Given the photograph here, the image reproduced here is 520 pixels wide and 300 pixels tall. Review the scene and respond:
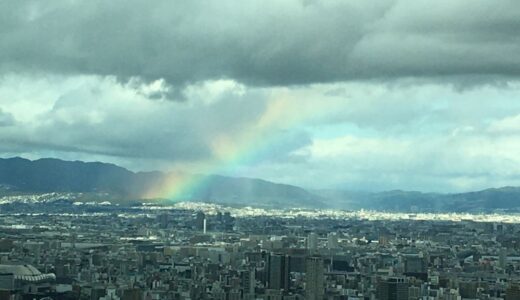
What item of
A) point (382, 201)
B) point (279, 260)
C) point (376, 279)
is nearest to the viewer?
point (376, 279)

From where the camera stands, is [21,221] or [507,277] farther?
[21,221]

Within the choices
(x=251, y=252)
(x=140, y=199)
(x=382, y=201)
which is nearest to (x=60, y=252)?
(x=251, y=252)

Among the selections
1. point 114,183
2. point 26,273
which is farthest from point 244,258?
point 114,183

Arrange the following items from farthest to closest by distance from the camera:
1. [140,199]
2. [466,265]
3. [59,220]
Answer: [140,199], [59,220], [466,265]

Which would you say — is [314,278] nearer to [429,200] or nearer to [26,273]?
[26,273]

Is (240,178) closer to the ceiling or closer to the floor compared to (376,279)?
closer to the ceiling

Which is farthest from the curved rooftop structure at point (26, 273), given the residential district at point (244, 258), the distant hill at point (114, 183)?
the distant hill at point (114, 183)

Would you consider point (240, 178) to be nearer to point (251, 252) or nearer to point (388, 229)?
point (388, 229)
